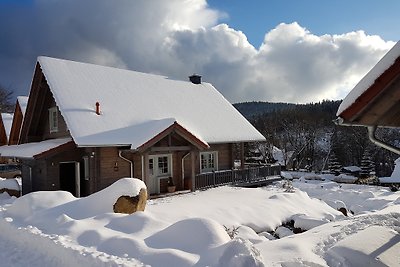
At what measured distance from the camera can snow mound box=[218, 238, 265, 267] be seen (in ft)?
15.8

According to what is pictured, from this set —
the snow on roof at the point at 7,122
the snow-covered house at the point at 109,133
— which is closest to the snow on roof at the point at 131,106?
the snow-covered house at the point at 109,133

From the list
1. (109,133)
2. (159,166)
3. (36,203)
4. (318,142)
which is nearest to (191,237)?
(36,203)

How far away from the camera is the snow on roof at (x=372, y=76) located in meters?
3.33

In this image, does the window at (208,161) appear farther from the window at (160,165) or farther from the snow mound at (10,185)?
the snow mound at (10,185)

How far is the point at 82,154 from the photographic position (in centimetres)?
1553

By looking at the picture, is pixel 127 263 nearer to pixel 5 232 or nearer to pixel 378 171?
pixel 5 232

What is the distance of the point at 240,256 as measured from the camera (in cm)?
491

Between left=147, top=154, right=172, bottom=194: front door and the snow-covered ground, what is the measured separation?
458 centimetres

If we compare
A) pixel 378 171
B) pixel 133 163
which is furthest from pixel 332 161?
pixel 133 163

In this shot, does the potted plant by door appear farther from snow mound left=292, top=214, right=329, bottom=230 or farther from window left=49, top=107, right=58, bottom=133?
snow mound left=292, top=214, right=329, bottom=230

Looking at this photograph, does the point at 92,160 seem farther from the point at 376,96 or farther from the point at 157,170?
the point at 376,96

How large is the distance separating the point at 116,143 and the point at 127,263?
9415 millimetres

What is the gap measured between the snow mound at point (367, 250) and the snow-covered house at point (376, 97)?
7.34 feet

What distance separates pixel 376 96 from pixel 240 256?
2.81 meters
